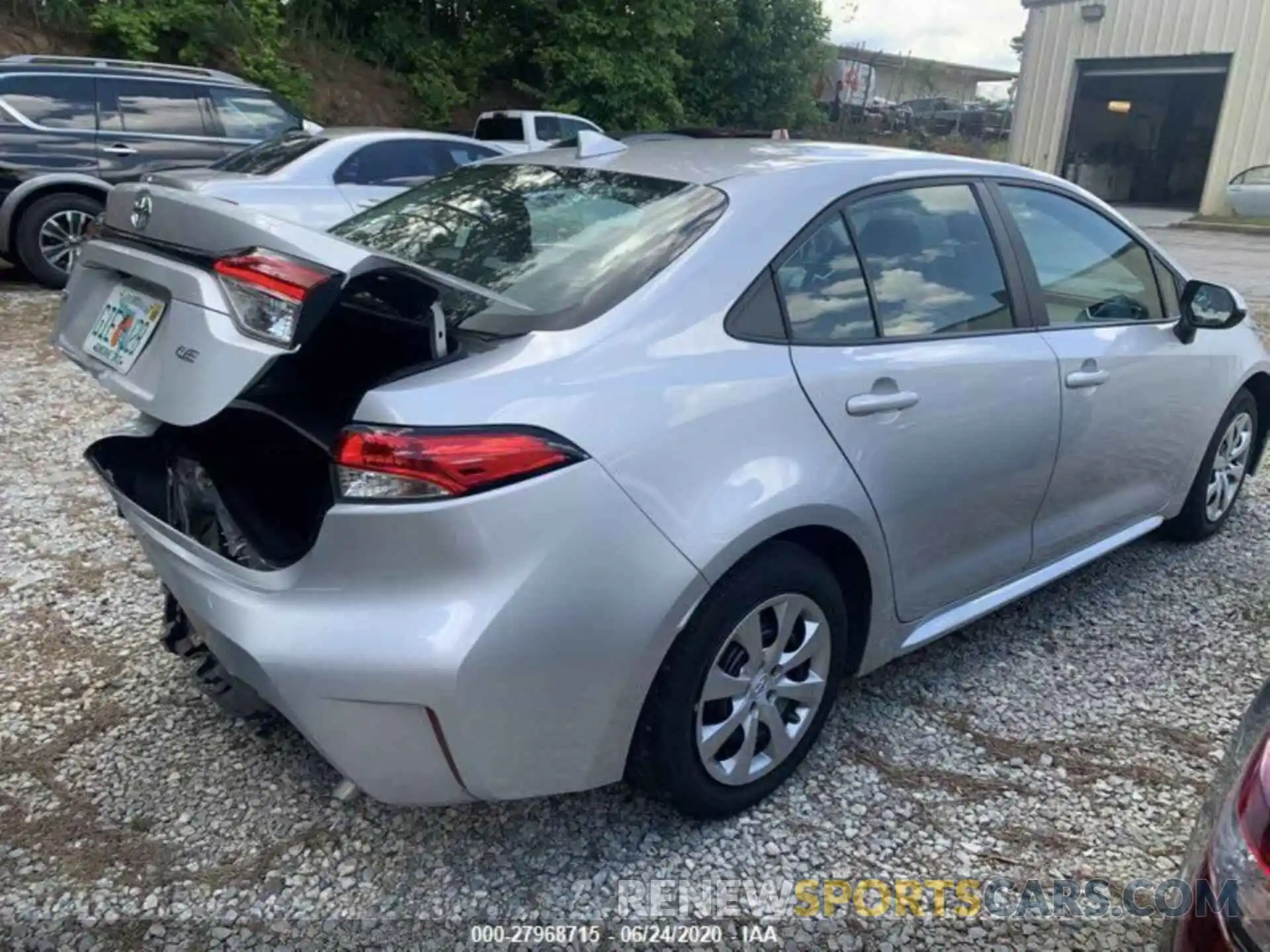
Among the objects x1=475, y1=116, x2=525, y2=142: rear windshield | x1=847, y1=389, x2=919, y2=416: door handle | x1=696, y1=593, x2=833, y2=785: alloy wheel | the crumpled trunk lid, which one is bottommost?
x1=696, y1=593, x2=833, y2=785: alloy wheel

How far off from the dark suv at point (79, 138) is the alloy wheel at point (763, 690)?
720 cm

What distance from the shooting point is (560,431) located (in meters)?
1.92

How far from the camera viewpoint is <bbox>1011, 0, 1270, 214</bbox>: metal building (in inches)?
841

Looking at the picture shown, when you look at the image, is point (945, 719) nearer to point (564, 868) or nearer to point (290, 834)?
point (564, 868)

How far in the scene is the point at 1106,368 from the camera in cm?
317

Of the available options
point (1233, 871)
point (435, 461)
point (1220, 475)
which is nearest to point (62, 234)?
point (435, 461)

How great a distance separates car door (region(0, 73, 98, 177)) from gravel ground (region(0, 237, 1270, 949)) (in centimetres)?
584

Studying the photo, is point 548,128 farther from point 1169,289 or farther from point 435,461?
point 435,461

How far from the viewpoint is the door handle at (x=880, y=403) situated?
7.88 ft

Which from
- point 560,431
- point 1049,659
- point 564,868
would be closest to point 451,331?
point 560,431

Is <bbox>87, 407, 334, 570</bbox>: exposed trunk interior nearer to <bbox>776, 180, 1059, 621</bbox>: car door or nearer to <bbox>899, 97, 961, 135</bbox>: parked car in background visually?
<bbox>776, 180, 1059, 621</bbox>: car door

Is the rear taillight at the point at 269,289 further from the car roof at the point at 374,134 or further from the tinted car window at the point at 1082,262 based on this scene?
the car roof at the point at 374,134

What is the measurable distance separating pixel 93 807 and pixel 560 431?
1527 millimetres

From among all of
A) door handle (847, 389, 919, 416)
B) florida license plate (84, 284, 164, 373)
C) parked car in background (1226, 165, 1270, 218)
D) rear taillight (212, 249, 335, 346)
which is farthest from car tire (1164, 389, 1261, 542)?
parked car in background (1226, 165, 1270, 218)
